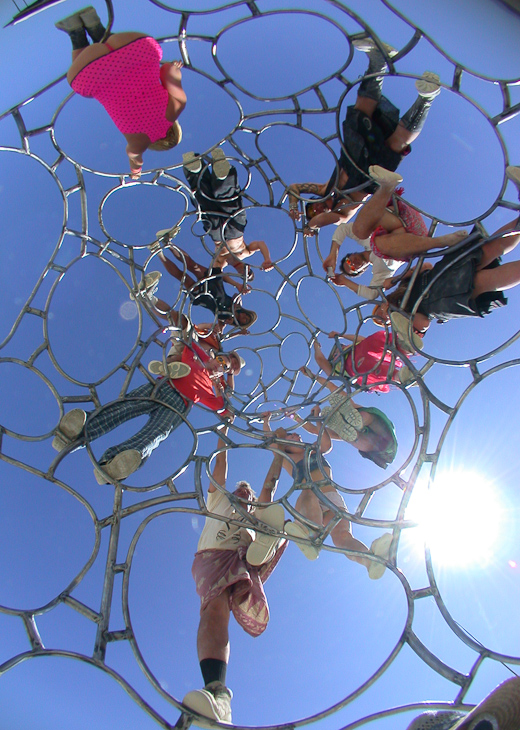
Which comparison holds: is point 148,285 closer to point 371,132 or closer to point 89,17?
point 89,17

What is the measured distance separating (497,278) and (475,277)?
0.17 meters

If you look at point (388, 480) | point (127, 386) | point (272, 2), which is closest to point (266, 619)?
point (388, 480)

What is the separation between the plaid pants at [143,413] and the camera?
445cm

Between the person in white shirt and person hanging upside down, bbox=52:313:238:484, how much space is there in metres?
1.82

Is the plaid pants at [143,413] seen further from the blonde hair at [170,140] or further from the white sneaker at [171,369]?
the blonde hair at [170,140]

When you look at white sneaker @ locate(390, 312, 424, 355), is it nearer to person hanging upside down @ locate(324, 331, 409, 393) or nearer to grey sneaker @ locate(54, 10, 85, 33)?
person hanging upside down @ locate(324, 331, 409, 393)

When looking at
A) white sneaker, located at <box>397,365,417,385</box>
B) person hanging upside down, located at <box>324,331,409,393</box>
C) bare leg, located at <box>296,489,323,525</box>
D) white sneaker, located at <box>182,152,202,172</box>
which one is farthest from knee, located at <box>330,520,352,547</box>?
white sneaker, located at <box>182,152,202,172</box>

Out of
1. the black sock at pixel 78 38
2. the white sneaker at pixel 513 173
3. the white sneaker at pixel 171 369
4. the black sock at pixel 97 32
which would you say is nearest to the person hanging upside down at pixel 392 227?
Answer: the white sneaker at pixel 513 173

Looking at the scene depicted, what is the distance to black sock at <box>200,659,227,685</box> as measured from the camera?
3.88 meters

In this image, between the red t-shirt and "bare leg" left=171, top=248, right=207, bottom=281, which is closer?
the red t-shirt

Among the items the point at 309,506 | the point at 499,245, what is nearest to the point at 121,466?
the point at 309,506

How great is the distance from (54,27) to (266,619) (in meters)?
5.06

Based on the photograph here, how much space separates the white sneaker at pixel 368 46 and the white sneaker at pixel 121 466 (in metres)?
3.88

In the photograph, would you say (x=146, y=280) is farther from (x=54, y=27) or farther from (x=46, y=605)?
(x=46, y=605)
